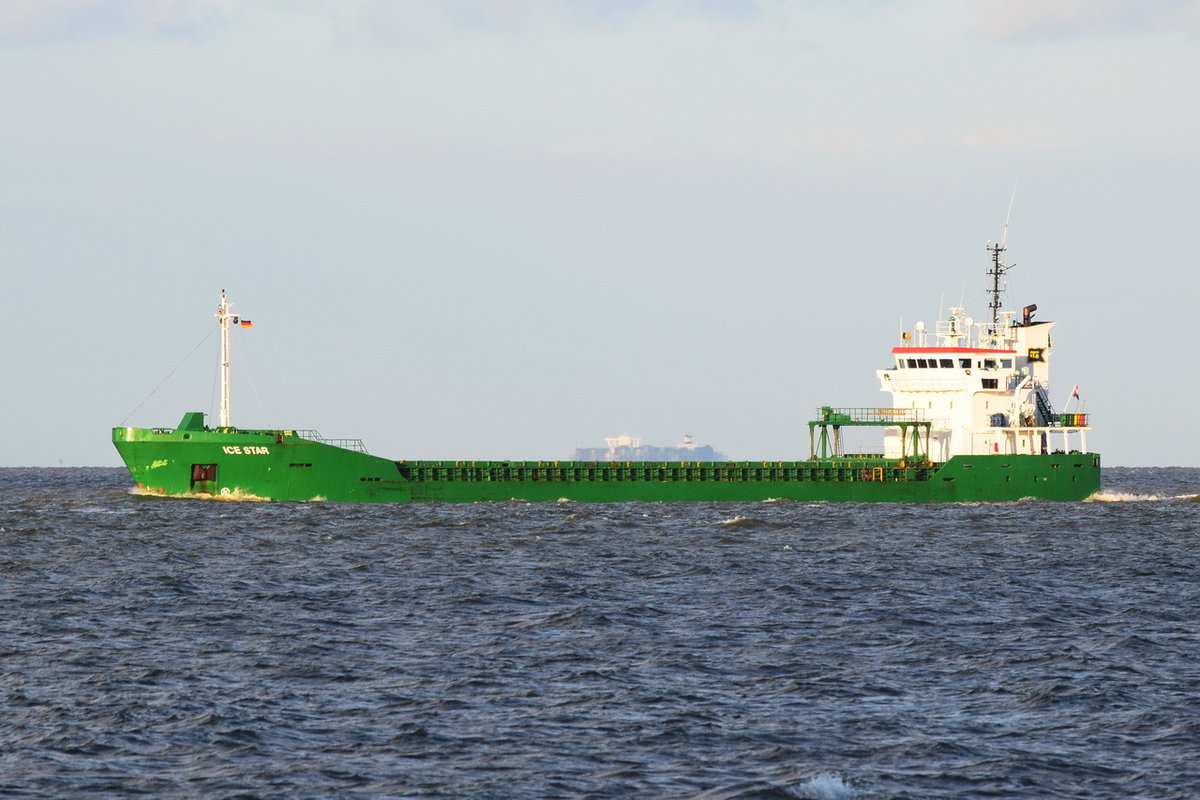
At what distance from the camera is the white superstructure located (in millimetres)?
69062

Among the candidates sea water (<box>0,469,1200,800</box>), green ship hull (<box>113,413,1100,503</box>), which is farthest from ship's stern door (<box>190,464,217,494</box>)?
sea water (<box>0,469,1200,800</box>)

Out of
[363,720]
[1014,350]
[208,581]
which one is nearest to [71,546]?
[208,581]

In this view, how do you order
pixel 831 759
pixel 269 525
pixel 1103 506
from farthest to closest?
pixel 1103 506 → pixel 269 525 → pixel 831 759

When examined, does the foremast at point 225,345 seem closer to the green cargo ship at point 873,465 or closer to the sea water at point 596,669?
the green cargo ship at point 873,465

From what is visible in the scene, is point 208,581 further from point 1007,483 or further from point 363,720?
point 1007,483

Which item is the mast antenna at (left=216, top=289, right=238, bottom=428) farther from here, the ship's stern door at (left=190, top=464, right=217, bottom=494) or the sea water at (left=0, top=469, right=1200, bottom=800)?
the sea water at (left=0, top=469, right=1200, bottom=800)

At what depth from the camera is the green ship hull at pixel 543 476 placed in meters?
63.9

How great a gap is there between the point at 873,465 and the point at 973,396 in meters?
5.75

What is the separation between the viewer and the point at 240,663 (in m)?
25.4

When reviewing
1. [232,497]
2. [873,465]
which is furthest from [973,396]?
[232,497]

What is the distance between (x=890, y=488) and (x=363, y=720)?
164ft

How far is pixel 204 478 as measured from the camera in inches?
2534

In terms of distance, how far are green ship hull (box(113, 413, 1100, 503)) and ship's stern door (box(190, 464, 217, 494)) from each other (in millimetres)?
44

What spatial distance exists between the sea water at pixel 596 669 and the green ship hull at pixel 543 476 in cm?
1608
